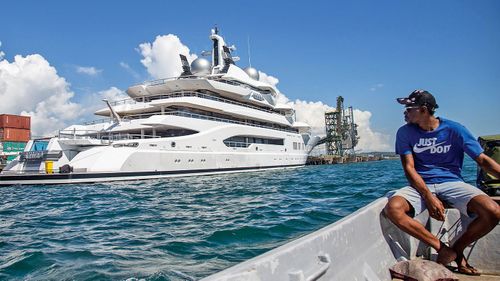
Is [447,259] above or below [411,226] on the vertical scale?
below

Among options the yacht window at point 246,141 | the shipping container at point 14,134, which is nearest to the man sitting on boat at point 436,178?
the yacht window at point 246,141

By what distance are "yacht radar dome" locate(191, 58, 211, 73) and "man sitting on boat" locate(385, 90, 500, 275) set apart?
29945 millimetres

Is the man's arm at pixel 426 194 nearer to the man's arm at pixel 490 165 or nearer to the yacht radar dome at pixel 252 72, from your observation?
the man's arm at pixel 490 165

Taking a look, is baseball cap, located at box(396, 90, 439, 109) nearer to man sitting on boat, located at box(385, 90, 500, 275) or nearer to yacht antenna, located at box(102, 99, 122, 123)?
man sitting on boat, located at box(385, 90, 500, 275)

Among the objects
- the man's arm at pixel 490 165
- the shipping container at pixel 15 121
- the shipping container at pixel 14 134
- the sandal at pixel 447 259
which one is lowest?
the sandal at pixel 447 259

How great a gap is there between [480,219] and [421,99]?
1.01m

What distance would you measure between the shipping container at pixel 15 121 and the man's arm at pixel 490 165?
57.5 m

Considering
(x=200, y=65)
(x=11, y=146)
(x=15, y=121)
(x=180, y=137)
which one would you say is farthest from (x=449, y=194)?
(x=15, y=121)

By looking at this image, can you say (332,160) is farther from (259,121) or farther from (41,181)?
(41,181)

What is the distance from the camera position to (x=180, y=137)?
2038 centimetres

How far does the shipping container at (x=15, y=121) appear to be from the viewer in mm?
47625

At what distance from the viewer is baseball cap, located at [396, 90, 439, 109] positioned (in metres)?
2.79

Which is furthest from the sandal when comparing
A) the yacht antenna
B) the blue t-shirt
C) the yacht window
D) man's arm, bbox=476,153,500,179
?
the yacht window

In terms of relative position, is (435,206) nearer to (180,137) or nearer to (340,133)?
(180,137)
